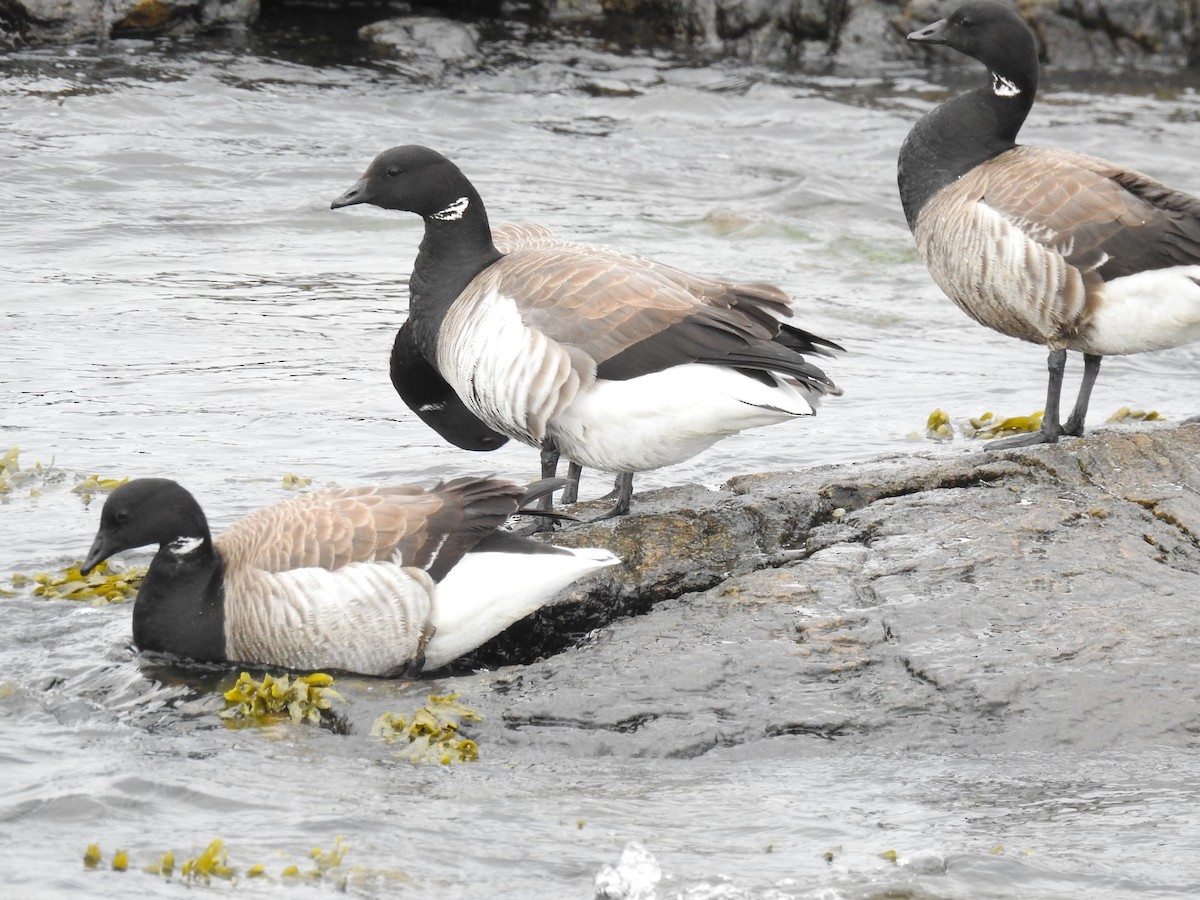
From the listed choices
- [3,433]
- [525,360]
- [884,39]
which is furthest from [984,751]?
[884,39]

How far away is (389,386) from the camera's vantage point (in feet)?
34.2

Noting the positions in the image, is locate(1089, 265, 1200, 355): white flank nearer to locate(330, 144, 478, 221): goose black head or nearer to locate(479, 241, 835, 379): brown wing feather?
locate(479, 241, 835, 379): brown wing feather

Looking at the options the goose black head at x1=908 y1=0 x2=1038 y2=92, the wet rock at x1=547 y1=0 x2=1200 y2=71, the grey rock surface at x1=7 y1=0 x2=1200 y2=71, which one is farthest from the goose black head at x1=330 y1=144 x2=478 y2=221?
the wet rock at x1=547 y1=0 x2=1200 y2=71

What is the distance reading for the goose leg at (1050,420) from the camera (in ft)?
26.9

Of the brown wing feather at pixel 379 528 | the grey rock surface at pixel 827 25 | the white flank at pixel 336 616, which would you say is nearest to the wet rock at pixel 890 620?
the white flank at pixel 336 616

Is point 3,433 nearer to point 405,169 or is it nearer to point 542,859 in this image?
point 405,169

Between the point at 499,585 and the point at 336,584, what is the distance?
2.17 feet

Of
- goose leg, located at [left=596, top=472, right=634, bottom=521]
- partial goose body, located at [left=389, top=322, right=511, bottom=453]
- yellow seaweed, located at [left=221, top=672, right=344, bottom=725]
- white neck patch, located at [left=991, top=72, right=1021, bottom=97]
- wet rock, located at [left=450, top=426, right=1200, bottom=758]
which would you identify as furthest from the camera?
white neck patch, located at [left=991, top=72, right=1021, bottom=97]

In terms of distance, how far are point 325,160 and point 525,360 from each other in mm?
9298

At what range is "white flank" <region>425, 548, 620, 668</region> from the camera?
20.2 ft

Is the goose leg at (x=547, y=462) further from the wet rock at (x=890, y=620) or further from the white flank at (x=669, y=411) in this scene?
the wet rock at (x=890, y=620)

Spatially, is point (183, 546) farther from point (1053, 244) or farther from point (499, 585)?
point (1053, 244)

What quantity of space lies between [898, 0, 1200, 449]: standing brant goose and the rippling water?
1299 millimetres

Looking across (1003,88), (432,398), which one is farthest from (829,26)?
(432,398)
